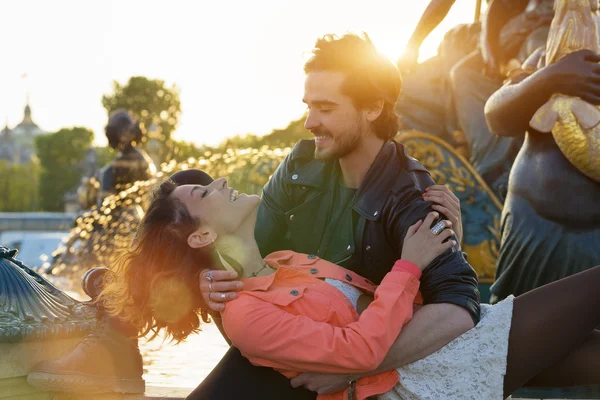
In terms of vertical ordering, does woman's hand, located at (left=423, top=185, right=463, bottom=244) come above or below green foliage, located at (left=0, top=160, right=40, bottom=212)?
above

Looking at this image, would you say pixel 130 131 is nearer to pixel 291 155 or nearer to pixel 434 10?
pixel 434 10

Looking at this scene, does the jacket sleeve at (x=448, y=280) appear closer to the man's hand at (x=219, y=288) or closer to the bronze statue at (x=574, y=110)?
the man's hand at (x=219, y=288)

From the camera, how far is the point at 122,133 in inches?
420

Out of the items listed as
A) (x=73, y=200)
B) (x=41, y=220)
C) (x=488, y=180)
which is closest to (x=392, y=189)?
(x=488, y=180)

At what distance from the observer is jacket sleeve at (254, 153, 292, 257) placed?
3.40 m

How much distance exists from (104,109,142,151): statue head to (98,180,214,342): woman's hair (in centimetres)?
781

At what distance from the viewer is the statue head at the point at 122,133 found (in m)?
10.7

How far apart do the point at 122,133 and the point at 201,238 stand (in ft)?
26.1

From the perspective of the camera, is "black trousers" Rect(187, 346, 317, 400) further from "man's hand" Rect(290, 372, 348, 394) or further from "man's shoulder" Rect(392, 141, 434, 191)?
"man's shoulder" Rect(392, 141, 434, 191)

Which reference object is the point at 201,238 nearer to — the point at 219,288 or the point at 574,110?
the point at 219,288

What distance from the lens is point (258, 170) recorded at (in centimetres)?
802

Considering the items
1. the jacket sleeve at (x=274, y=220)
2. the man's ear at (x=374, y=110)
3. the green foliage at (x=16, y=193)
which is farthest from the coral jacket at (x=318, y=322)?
the green foliage at (x=16, y=193)

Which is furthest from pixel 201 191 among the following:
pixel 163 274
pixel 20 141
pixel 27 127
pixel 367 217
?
pixel 27 127

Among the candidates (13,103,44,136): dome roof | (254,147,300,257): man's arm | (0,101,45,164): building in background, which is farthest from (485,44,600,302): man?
(13,103,44,136): dome roof
